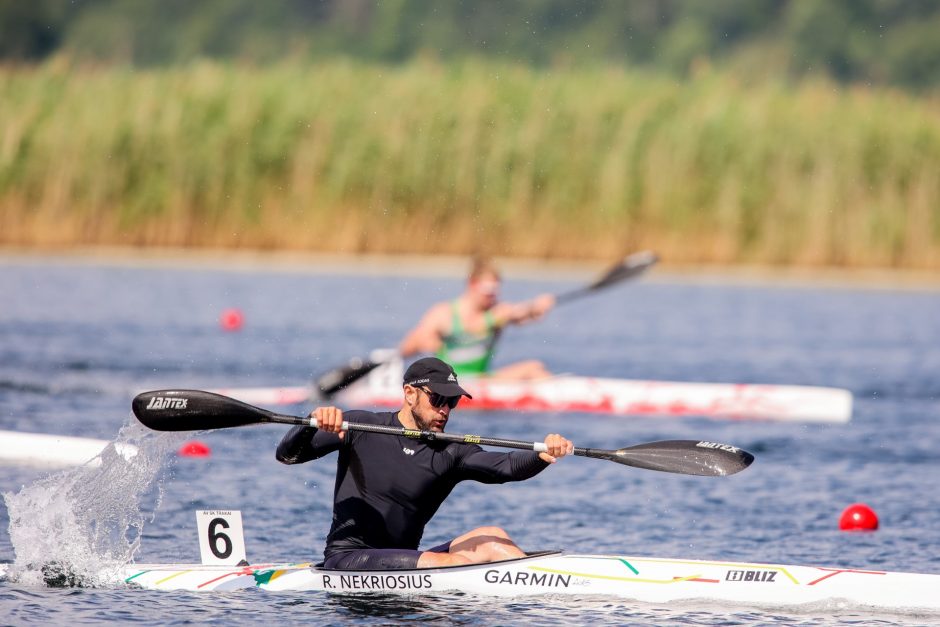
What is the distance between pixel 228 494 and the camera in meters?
12.5

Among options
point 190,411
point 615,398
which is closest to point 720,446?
point 190,411

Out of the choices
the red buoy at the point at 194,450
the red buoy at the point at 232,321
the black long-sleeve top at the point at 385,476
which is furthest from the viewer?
the red buoy at the point at 232,321

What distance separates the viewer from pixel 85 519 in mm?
9938

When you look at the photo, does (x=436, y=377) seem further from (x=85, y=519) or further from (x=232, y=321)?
(x=232, y=321)

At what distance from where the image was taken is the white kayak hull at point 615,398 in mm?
16234

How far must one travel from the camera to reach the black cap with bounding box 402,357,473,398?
8914 millimetres

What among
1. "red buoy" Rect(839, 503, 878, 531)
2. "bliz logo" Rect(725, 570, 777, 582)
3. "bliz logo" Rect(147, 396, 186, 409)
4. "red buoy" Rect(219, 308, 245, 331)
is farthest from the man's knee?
"red buoy" Rect(219, 308, 245, 331)

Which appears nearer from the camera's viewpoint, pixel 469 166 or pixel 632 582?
pixel 632 582

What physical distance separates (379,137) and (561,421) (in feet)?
37.5

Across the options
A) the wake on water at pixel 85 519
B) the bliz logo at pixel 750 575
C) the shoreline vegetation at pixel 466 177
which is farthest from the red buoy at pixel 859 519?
the shoreline vegetation at pixel 466 177

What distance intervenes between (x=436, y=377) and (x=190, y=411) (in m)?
1.71

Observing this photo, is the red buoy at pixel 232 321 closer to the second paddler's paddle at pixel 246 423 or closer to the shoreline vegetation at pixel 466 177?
the shoreline vegetation at pixel 466 177

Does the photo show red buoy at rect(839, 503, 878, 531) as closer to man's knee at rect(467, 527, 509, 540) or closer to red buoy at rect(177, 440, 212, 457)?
man's knee at rect(467, 527, 509, 540)

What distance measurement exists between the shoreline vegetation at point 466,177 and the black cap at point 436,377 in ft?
57.0
